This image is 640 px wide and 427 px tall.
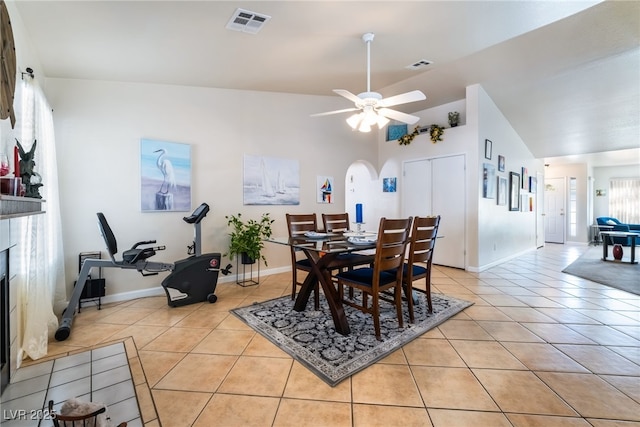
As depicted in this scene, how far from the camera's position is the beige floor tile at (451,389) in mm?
1544

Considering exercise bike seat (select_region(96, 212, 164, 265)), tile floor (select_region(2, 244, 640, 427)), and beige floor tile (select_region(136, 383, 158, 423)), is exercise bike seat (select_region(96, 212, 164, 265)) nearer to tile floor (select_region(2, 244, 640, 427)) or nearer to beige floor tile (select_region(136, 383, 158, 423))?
tile floor (select_region(2, 244, 640, 427))

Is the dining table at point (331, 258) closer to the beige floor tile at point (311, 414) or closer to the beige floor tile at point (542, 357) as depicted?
the beige floor tile at point (311, 414)

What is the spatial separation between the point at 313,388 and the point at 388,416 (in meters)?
A: 0.44

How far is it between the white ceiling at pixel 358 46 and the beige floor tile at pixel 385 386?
2.78 meters

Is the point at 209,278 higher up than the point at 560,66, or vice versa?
the point at 560,66

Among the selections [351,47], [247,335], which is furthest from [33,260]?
[351,47]

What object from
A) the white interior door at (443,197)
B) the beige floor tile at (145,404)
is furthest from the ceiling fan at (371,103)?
the beige floor tile at (145,404)

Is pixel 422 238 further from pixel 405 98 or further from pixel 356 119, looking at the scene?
pixel 356 119

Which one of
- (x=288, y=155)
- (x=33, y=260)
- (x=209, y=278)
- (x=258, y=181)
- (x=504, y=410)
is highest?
(x=288, y=155)

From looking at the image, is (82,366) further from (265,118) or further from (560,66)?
(560,66)

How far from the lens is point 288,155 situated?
4.50 m

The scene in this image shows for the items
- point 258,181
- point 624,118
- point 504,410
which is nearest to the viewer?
point 504,410

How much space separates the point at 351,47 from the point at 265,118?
1.71 metres

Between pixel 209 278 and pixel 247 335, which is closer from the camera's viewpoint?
pixel 247 335
